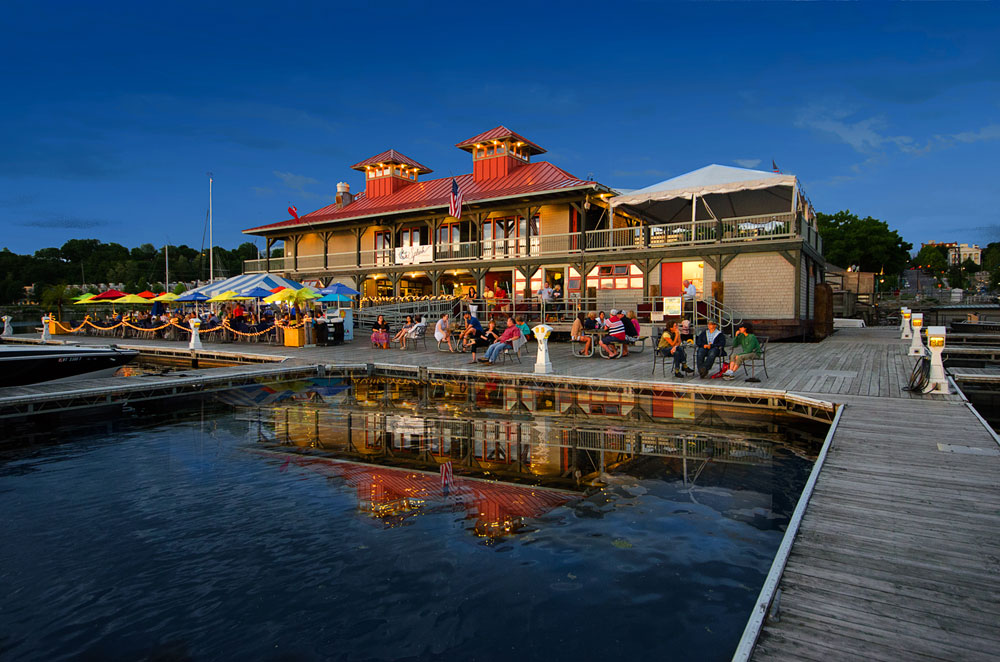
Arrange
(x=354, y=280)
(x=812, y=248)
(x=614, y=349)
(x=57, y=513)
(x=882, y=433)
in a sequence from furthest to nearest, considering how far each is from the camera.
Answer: (x=354, y=280) → (x=812, y=248) → (x=614, y=349) → (x=882, y=433) → (x=57, y=513)

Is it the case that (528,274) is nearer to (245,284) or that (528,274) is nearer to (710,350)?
(245,284)

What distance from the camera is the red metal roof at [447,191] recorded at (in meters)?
25.3

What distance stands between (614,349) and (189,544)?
12.2m

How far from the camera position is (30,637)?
3.29 meters

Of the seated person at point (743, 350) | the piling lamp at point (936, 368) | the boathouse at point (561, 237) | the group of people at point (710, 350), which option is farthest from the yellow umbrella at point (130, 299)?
the piling lamp at point (936, 368)

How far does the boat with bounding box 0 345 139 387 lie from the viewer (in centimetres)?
1087

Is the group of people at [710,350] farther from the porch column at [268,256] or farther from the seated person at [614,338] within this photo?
the porch column at [268,256]

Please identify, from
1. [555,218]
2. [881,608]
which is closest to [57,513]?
[881,608]

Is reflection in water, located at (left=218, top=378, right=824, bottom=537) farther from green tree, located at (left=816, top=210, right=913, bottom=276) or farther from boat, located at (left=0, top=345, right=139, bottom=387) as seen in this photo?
green tree, located at (left=816, top=210, right=913, bottom=276)

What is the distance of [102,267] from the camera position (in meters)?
88.9

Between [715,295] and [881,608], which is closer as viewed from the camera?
[881,608]

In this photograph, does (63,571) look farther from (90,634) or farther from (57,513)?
(57,513)

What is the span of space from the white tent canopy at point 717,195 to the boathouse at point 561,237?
5 centimetres

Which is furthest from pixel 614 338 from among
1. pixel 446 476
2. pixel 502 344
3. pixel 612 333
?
pixel 446 476
